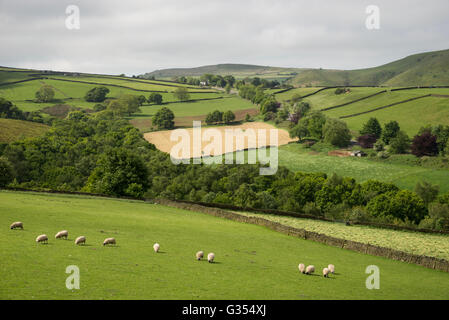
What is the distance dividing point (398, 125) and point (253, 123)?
57.5 metres

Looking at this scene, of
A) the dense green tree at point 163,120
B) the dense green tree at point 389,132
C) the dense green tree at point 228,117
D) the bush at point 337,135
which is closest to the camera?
the dense green tree at point 389,132

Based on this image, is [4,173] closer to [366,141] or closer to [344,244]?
[344,244]

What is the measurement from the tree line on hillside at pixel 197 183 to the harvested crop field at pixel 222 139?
1124 centimetres

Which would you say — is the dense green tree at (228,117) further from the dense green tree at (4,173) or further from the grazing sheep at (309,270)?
the grazing sheep at (309,270)

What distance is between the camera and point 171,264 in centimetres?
2680

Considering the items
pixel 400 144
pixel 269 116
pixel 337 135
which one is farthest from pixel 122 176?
pixel 269 116

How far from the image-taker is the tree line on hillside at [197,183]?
80562 millimetres

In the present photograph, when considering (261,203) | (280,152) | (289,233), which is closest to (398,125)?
(280,152)

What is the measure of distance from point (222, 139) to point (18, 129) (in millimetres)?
69216

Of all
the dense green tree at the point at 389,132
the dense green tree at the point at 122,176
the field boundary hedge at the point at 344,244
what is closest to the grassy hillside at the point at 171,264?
the field boundary hedge at the point at 344,244

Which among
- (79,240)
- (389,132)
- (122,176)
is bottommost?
(122,176)

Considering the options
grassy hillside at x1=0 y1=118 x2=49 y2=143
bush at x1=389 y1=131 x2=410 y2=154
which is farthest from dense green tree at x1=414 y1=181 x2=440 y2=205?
grassy hillside at x1=0 y1=118 x2=49 y2=143

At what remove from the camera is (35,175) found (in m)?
113
